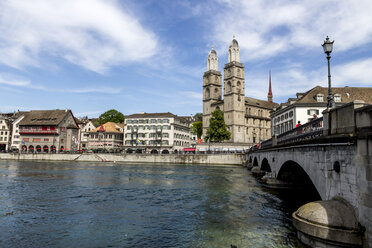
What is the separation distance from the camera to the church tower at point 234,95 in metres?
105

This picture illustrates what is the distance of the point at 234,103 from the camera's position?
104875mm

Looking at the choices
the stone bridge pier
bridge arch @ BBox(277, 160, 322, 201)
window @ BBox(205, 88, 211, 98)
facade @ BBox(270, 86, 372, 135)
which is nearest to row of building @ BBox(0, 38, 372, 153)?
window @ BBox(205, 88, 211, 98)

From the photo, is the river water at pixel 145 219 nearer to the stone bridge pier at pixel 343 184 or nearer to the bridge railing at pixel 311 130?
the stone bridge pier at pixel 343 184

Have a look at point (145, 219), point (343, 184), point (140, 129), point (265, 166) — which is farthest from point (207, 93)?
point (343, 184)

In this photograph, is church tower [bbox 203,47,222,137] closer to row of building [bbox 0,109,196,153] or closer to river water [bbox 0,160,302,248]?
row of building [bbox 0,109,196,153]

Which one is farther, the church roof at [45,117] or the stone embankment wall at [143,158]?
the church roof at [45,117]

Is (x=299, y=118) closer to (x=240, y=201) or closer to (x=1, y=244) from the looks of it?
(x=240, y=201)

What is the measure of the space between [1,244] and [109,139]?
98.8 m

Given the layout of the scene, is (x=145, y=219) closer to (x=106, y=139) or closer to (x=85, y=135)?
(x=106, y=139)

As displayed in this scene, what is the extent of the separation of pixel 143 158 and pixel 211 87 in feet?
160

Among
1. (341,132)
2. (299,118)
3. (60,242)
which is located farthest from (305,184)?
(299,118)

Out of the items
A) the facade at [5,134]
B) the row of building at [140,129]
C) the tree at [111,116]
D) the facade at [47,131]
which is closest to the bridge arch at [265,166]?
the row of building at [140,129]

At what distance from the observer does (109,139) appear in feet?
354

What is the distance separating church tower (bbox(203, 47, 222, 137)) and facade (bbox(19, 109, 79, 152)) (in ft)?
171
